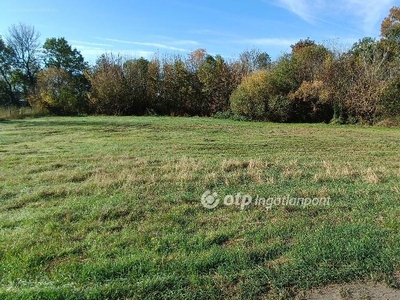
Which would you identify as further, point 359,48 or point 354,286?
point 359,48

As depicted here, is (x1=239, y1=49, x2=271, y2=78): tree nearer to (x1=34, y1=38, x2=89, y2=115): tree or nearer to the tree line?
the tree line

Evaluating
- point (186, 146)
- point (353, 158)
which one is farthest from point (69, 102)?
point (353, 158)

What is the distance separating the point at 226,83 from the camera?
30062 mm

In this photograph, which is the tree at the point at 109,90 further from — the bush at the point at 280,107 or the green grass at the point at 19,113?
the bush at the point at 280,107

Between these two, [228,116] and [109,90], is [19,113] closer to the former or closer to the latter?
[109,90]

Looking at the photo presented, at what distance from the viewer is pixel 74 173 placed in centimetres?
645

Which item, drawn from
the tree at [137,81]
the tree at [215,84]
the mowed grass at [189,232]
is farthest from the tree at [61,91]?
the mowed grass at [189,232]

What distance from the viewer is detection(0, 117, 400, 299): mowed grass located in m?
2.65

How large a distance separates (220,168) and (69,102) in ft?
99.1

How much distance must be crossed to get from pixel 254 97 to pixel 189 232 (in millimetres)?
22033

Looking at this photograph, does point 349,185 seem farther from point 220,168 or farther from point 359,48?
point 359,48

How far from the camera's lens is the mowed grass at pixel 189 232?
8.70ft

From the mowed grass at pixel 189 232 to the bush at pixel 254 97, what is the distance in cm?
1789

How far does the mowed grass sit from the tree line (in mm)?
17623
